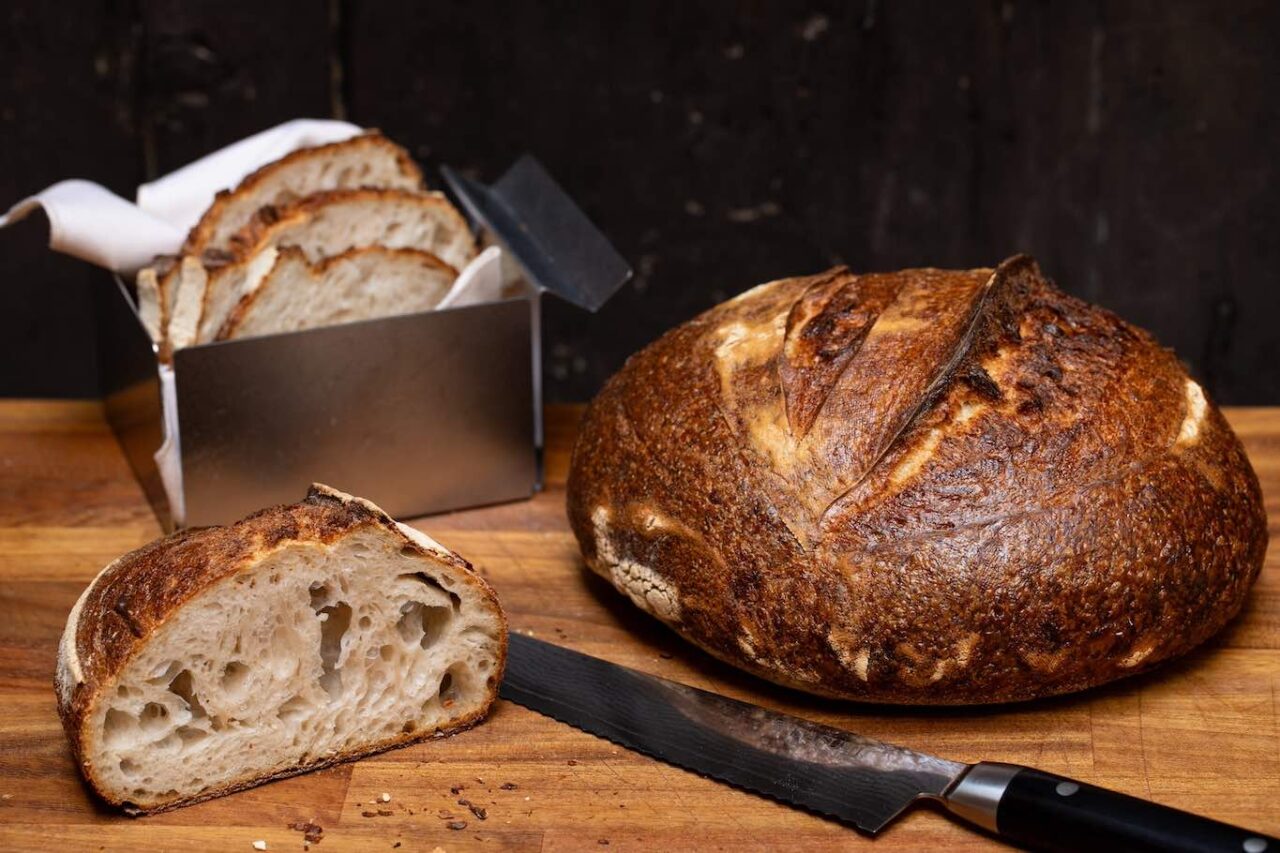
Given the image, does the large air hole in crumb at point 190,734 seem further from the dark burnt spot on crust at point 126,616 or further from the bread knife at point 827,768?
the bread knife at point 827,768

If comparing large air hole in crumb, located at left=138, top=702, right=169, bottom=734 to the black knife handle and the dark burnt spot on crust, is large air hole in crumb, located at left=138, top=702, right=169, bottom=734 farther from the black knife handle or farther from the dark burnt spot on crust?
the black knife handle

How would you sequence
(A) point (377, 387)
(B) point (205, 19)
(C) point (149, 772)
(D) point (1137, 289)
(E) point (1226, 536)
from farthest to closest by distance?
(D) point (1137, 289) < (B) point (205, 19) < (A) point (377, 387) < (E) point (1226, 536) < (C) point (149, 772)

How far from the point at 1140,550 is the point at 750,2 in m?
1.81

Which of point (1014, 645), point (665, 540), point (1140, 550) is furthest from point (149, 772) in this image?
point (1140, 550)

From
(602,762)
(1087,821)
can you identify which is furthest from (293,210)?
(1087,821)

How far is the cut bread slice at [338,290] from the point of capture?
253 cm

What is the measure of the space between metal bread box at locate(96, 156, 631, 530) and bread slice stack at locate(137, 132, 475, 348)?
7cm

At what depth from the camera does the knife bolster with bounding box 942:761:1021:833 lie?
1.79 metres

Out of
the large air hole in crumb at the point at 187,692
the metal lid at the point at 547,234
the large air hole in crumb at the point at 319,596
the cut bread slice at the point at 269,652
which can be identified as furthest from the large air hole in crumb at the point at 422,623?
the metal lid at the point at 547,234

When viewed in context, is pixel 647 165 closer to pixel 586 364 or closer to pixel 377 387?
pixel 586 364

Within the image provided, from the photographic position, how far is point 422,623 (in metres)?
2.06

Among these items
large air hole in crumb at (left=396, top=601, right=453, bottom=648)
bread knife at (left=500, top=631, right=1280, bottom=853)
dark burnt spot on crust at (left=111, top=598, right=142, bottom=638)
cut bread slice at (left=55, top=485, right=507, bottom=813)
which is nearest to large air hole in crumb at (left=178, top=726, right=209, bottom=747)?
cut bread slice at (left=55, top=485, right=507, bottom=813)

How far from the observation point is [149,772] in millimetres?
1865

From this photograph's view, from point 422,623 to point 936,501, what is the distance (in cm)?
68
